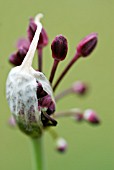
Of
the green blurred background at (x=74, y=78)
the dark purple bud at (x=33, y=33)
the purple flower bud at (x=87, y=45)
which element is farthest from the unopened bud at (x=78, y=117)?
the green blurred background at (x=74, y=78)

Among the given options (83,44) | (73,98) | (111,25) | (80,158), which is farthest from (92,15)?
(83,44)

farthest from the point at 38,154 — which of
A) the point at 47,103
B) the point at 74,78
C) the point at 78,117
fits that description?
the point at 74,78

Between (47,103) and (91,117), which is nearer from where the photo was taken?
(47,103)

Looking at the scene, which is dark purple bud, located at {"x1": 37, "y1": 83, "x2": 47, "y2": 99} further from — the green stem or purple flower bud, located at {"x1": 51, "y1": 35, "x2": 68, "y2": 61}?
the green stem

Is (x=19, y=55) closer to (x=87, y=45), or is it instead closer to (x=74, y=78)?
(x=87, y=45)

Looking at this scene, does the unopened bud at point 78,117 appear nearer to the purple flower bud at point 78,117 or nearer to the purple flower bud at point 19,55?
the purple flower bud at point 78,117

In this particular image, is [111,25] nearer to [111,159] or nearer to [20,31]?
[20,31]

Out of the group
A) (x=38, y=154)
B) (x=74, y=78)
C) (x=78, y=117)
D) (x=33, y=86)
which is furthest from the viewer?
(x=74, y=78)
